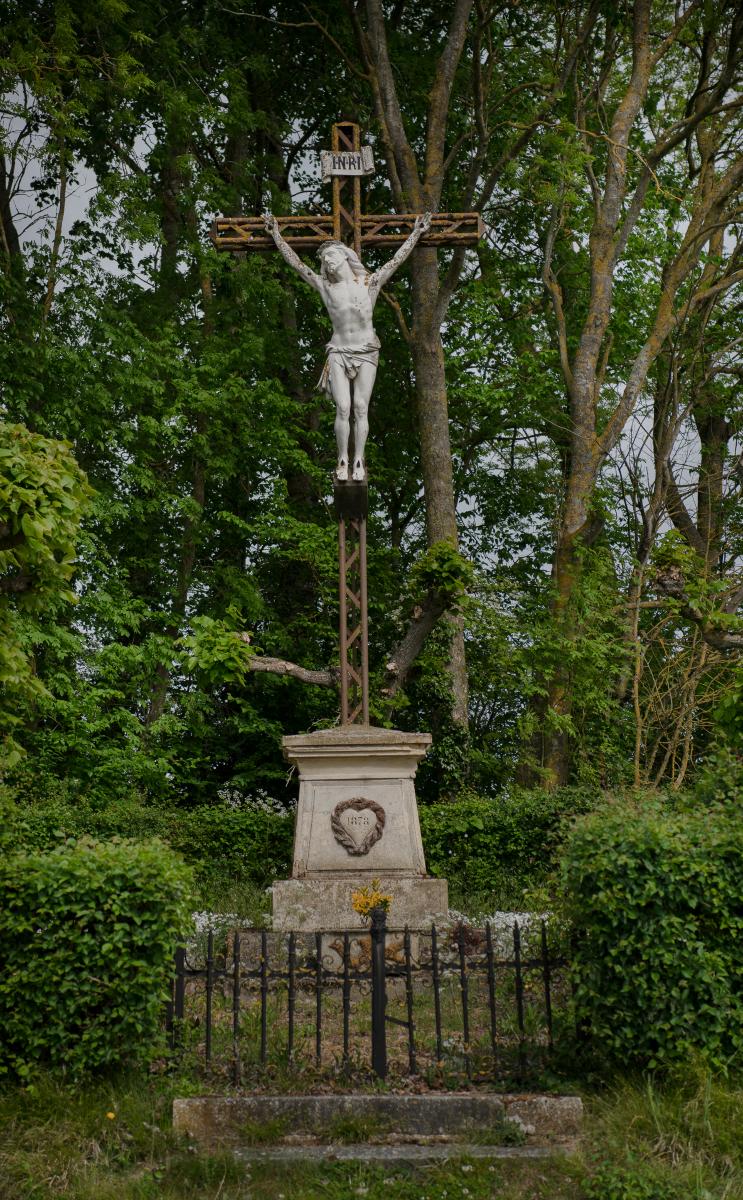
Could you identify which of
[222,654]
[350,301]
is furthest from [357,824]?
[350,301]

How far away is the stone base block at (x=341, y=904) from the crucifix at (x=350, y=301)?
137cm

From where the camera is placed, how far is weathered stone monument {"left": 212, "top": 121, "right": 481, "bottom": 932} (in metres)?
8.54

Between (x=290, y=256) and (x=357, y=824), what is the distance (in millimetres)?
4655

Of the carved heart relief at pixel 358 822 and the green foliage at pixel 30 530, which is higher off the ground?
the green foliage at pixel 30 530

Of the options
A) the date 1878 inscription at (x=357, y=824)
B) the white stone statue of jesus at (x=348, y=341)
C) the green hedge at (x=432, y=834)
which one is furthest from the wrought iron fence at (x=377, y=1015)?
the white stone statue of jesus at (x=348, y=341)

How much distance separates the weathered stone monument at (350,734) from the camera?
854 cm

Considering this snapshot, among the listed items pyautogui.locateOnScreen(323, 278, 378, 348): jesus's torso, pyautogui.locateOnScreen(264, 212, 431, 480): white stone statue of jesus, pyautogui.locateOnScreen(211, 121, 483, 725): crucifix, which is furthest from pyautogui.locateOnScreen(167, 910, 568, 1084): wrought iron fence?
pyautogui.locateOnScreen(323, 278, 378, 348): jesus's torso

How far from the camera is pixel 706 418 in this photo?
18.9 metres

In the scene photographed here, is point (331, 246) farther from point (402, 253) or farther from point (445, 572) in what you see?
point (445, 572)

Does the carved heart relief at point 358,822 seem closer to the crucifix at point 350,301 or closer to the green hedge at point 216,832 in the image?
the crucifix at point 350,301

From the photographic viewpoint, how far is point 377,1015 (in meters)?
5.61

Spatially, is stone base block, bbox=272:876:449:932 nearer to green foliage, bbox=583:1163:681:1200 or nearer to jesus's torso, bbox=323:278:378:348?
green foliage, bbox=583:1163:681:1200

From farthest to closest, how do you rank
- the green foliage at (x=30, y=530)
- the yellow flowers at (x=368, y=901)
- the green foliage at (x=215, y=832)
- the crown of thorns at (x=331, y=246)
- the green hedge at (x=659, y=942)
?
1. the green foliage at (x=215, y=832)
2. the crown of thorns at (x=331, y=246)
3. the yellow flowers at (x=368, y=901)
4. the green foliage at (x=30, y=530)
5. the green hedge at (x=659, y=942)

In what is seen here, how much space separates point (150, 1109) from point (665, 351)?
14.0 meters
